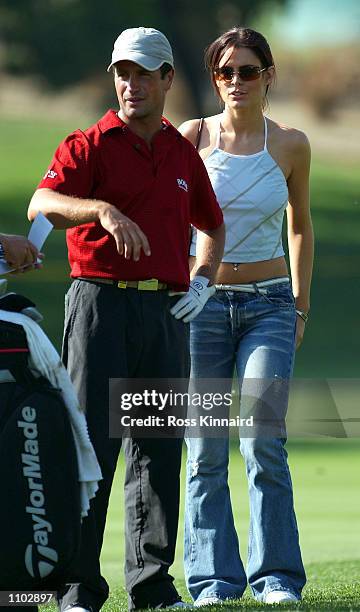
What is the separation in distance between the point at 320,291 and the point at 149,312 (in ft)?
64.2

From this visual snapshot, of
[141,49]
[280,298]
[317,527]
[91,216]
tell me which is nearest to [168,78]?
[141,49]

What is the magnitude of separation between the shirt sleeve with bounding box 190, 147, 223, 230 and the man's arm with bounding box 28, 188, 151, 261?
2.01 ft

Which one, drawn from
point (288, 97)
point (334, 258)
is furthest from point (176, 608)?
point (288, 97)

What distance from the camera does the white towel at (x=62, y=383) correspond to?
3994mm

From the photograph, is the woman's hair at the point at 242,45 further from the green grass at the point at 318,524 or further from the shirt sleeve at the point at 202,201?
the green grass at the point at 318,524

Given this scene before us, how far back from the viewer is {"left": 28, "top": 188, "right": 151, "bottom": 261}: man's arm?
174 inches

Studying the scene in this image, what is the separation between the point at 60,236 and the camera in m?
28.6

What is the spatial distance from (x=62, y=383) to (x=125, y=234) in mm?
595

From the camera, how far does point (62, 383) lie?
406 cm

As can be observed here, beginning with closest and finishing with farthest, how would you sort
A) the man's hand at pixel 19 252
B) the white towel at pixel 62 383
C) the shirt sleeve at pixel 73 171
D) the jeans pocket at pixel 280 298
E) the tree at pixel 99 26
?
the white towel at pixel 62 383 → the man's hand at pixel 19 252 → the shirt sleeve at pixel 73 171 → the jeans pocket at pixel 280 298 → the tree at pixel 99 26

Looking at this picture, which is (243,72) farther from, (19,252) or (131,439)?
(19,252)

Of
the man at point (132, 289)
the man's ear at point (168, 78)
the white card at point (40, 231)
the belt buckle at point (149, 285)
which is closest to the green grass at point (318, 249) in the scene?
the man's ear at point (168, 78)

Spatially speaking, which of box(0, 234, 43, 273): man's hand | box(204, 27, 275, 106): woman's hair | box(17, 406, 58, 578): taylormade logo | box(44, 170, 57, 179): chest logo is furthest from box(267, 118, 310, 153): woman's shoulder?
box(17, 406, 58, 578): taylormade logo

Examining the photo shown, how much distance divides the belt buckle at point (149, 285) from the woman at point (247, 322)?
62 cm
